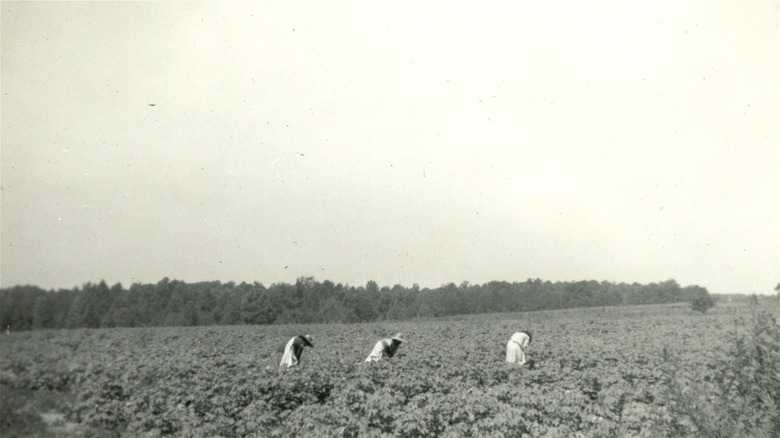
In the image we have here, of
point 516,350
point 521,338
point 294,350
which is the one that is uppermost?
point 521,338

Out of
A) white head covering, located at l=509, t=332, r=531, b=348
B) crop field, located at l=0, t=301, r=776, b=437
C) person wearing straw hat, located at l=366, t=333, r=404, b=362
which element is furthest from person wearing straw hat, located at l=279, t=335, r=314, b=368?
white head covering, located at l=509, t=332, r=531, b=348

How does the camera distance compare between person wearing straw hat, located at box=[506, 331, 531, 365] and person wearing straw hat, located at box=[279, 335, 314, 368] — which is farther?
A: person wearing straw hat, located at box=[506, 331, 531, 365]

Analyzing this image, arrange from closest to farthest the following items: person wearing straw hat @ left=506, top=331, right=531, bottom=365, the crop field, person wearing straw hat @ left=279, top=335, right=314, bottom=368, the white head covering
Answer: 1. the crop field
2. person wearing straw hat @ left=279, top=335, right=314, bottom=368
3. person wearing straw hat @ left=506, top=331, right=531, bottom=365
4. the white head covering

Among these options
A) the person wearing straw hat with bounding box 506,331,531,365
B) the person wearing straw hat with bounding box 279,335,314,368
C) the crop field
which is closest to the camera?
the crop field

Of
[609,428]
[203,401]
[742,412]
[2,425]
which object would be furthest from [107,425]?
[742,412]

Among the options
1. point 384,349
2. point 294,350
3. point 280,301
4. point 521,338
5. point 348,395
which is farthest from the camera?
point 280,301

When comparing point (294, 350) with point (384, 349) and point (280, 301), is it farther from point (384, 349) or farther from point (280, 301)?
point (280, 301)

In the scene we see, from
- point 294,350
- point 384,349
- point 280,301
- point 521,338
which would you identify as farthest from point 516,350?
point 280,301

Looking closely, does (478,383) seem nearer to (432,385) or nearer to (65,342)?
(432,385)

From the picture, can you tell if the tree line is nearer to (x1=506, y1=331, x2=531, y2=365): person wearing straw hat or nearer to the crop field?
the crop field
